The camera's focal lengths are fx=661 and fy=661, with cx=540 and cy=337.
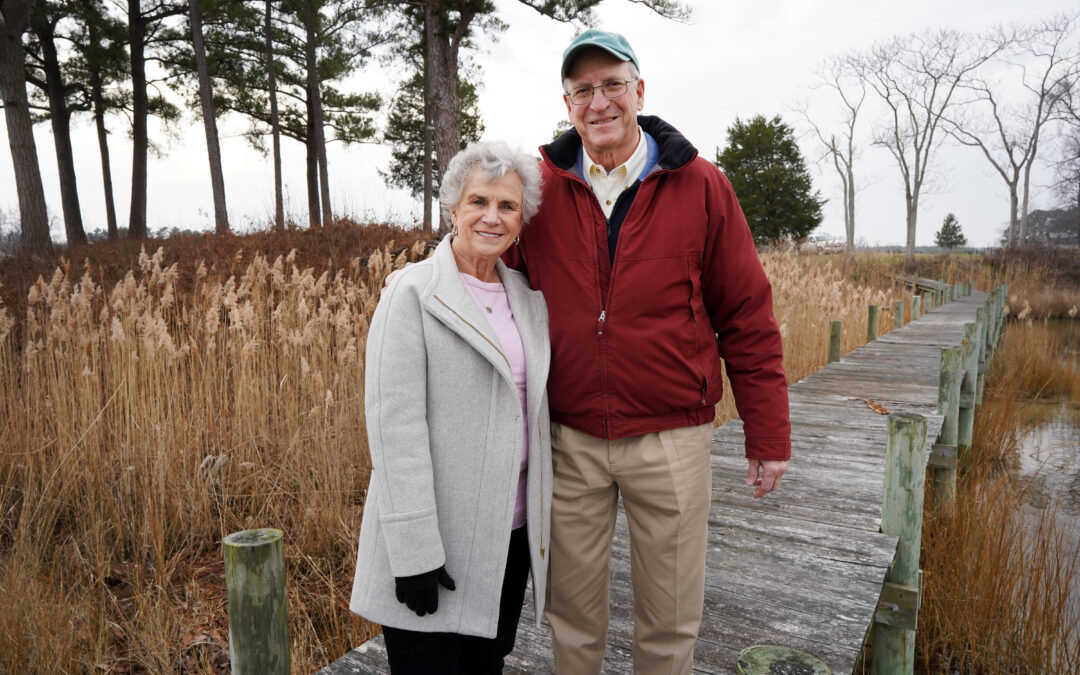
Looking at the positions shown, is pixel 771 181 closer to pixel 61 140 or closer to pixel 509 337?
pixel 61 140

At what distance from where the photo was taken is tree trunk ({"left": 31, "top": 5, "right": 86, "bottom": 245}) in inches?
571

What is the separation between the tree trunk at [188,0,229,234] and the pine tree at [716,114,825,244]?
2047cm

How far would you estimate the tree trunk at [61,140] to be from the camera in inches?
571

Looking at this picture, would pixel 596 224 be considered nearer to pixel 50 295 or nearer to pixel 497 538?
pixel 497 538

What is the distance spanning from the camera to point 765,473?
6.02 ft

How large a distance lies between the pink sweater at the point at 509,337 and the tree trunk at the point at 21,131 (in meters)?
10.2

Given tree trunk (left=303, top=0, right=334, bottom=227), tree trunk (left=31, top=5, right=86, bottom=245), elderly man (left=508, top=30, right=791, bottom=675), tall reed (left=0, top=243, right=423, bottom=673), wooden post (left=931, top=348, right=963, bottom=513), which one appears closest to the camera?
elderly man (left=508, top=30, right=791, bottom=675)

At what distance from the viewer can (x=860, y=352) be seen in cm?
795

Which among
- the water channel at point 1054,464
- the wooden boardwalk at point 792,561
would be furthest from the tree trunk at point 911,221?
the wooden boardwalk at point 792,561

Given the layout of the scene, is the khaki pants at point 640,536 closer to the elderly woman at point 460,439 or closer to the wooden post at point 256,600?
the elderly woman at point 460,439

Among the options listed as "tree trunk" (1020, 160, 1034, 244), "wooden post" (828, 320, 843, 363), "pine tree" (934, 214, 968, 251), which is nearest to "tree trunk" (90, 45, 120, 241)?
"wooden post" (828, 320, 843, 363)

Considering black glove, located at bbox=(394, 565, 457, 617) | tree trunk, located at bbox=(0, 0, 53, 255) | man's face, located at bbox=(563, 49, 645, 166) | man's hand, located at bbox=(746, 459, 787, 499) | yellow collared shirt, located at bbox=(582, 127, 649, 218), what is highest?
tree trunk, located at bbox=(0, 0, 53, 255)

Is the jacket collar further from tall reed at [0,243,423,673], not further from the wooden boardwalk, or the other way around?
tall reed at [0,243,423,673]

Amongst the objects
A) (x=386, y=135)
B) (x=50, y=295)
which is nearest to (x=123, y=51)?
(x=386, y=135)
